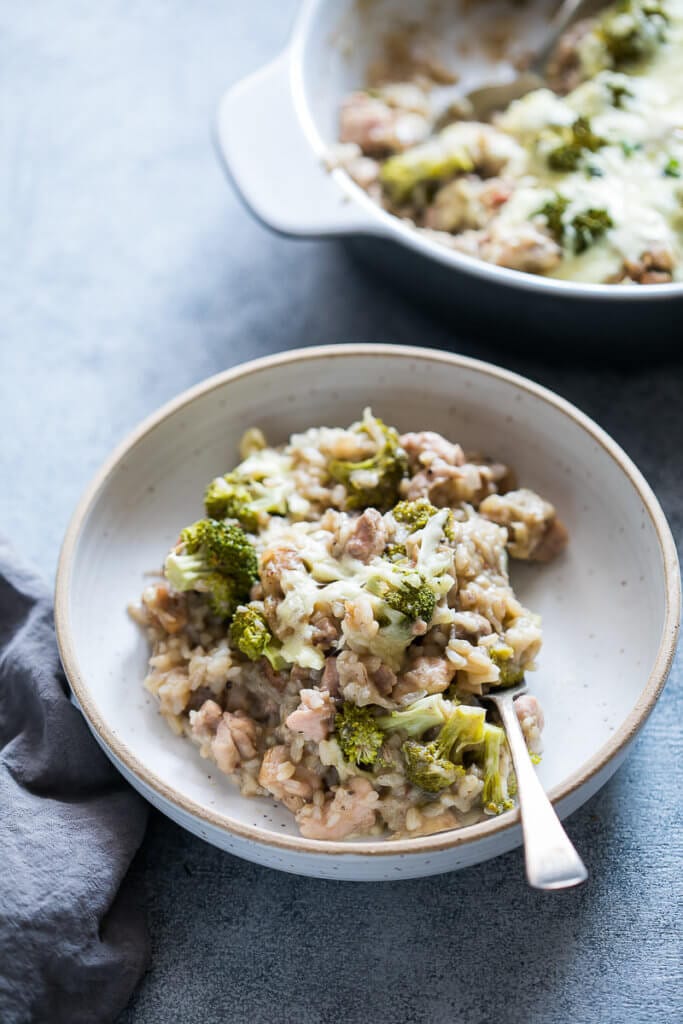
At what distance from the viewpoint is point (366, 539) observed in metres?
2.71

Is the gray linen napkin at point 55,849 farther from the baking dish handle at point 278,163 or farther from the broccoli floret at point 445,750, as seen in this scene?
the baking dish handle at point 278,163

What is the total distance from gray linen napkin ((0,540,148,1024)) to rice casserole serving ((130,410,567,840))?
11.2 inches

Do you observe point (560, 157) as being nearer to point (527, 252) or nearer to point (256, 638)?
point (527, 252)

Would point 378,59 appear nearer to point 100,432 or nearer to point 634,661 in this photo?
point 100,432

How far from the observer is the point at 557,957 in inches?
105

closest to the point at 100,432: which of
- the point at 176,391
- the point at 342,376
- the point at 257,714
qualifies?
the point at 176,391

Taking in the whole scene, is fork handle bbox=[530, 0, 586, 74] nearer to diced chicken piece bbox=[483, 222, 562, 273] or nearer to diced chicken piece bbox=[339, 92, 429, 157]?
diced chicken piece bbox=[339, 92, 429, 157]

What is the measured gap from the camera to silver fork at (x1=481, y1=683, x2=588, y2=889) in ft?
7.21

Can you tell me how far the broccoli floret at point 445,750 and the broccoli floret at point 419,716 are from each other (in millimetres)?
21

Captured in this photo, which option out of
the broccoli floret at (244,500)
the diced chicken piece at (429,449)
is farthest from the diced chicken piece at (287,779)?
the diced chicken piece at (429,449)

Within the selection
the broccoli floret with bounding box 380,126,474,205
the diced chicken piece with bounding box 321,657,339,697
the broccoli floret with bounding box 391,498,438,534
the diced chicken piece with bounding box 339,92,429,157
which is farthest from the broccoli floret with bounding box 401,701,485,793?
the diced chicken piece with bounding box 339,92,429,157

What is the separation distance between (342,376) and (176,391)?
83 cm

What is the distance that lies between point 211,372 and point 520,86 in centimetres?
164

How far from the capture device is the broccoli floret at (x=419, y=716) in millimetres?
2514
